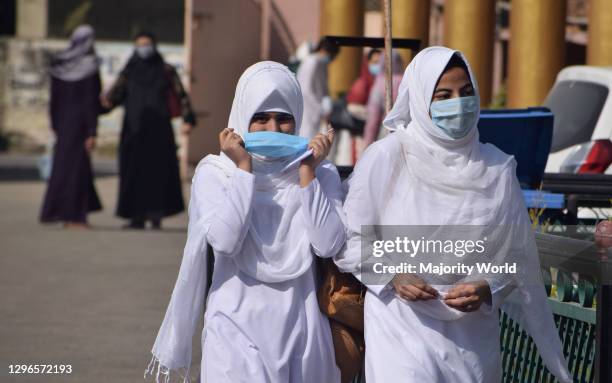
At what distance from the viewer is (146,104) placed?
14438 millimetres

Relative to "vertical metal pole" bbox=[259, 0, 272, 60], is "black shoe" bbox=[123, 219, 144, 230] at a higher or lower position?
lower

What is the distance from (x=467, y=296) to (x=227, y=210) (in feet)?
2.52

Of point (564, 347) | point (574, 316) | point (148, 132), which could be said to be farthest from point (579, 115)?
point (148, 132)

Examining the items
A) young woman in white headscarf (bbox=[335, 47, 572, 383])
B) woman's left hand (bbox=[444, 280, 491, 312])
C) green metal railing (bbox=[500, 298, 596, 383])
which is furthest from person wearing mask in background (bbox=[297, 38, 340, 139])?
woman's left hand (bbox=[444, 280, 491, 312])

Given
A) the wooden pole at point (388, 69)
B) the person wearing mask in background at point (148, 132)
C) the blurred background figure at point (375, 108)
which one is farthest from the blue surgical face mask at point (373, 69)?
the wooden pole at point (388, 69)

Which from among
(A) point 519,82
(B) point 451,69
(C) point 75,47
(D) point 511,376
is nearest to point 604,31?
(A) point 519,82

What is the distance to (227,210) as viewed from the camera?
473 centimetres

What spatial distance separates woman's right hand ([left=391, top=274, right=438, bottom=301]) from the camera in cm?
450

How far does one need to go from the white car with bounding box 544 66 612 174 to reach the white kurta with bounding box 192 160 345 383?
4555mm

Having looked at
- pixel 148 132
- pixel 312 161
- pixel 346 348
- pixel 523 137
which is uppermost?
pixel 312 161

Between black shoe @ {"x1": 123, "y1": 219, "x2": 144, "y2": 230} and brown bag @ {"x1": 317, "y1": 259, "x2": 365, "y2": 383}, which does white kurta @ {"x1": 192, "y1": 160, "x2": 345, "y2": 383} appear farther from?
black shoe @ {"x1": 123, "y1": 219, "x2": 144, "y2": 230}

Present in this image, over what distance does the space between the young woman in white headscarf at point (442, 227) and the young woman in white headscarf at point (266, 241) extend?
181 millimetres

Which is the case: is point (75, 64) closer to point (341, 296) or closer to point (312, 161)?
point (312, 161)

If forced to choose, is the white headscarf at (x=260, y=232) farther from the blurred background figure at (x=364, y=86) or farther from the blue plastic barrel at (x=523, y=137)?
the blurred background figure at (x=364, y=86)
